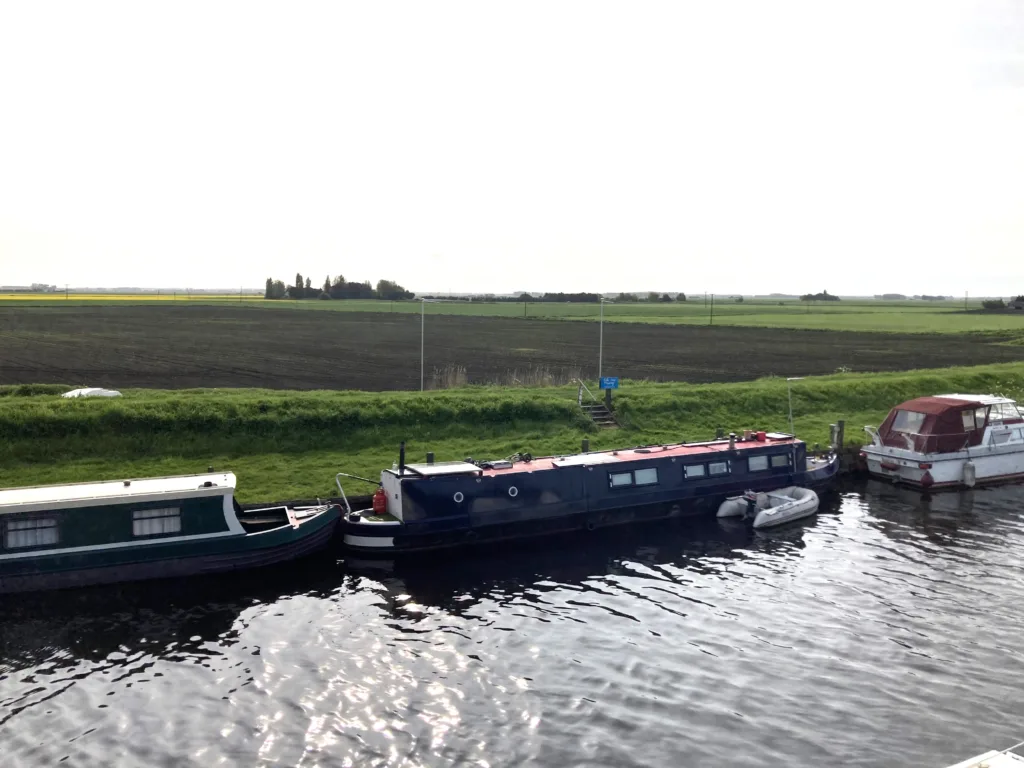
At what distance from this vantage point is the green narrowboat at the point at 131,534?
2597 centimetres

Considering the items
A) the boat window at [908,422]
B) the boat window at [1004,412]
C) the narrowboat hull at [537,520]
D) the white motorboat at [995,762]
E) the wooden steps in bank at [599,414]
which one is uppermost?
the boat window at [1004,412]

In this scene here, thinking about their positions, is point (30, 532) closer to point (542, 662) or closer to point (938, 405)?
point (542, 662)

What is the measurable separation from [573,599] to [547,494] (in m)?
6.82

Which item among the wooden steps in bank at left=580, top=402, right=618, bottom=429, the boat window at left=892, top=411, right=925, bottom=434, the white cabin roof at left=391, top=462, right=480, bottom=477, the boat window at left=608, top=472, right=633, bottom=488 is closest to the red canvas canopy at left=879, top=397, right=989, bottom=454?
the boat window at left=892, top=411, right=925, bottom=434

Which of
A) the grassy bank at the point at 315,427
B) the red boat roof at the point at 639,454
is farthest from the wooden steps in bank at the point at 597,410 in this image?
the red boat roof at the point at 639,454

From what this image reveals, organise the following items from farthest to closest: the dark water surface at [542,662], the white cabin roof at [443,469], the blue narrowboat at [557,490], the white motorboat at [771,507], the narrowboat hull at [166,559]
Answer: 1. the white motorboat at [771,507]
2. the white cabin roof at [443,469]
3. the blue narrowboat at [557,490]
4. the narrowboat hull at [166,559]
5. the dark water surface at [542,662]

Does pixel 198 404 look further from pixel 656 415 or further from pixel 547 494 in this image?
pixel 656 415

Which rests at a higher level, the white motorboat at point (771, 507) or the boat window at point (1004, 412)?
the boat window at point (1004, 412)

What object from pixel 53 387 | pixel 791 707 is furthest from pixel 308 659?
pixel 53 387

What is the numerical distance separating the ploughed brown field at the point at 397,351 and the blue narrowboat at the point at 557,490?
84.4 feet

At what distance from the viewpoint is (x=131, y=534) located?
27047mm

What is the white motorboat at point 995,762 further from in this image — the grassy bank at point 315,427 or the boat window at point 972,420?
the boat window at point 972,420

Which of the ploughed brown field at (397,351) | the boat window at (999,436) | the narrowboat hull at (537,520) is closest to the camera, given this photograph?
the narrowboat hull at (537,520)

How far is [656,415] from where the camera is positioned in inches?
Result: 1839
